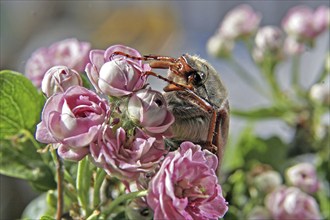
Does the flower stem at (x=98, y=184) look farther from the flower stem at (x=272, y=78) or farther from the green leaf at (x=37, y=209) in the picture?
the flower stem at (x=272, y=78)

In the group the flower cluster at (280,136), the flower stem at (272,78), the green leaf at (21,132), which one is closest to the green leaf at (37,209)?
the green leaf at (21,132)

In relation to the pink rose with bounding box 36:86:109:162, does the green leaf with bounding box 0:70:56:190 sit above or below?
below

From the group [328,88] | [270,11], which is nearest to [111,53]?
[328,88]

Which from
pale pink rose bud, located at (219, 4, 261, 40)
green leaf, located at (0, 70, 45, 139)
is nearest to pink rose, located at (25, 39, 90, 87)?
green leaf, located at (0, 70, 45, 139)

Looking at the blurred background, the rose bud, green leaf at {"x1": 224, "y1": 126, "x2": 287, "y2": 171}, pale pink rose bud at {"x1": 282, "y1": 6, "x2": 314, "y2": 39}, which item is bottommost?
the blurred background

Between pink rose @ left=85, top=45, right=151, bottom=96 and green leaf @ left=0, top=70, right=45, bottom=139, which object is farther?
green leaf @ left=0, top=70, right=45, bottom=139

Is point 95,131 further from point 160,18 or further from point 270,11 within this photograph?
point 270,11

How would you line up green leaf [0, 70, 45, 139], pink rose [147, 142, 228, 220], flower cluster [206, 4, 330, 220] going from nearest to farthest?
pink rose [147, 142, 228, 220] < green leaf [0, 70, 45, 139] < flower cluster [206, 4, 330, 220]

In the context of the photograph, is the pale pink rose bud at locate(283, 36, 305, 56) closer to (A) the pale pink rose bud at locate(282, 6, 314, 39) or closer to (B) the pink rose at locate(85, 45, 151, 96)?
(A) the pale pink rose bud at locate(282, 6, 314, 39)
